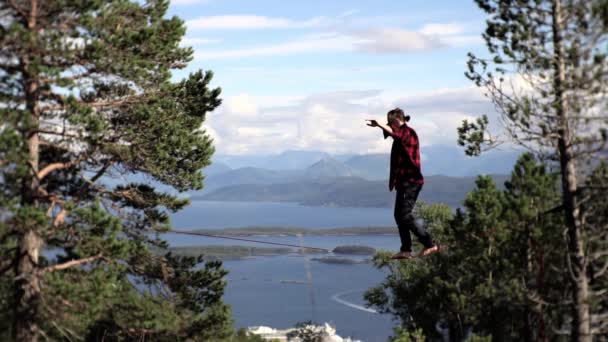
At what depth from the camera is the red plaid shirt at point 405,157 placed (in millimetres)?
10867

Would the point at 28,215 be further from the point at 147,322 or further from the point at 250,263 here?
the point at 250,263

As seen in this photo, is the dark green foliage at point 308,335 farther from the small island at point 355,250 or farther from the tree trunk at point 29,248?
the small island at point 355,250

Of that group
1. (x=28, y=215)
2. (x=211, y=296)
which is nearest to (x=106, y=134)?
(x=28, y=215)

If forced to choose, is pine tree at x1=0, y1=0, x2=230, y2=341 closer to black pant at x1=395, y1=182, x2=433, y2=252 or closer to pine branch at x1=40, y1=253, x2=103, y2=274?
pine branch at x1=40, y1=253, x2=103, y2=274

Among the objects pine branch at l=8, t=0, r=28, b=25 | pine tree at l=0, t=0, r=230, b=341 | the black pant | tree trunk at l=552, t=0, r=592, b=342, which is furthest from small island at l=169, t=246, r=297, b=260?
the black pant

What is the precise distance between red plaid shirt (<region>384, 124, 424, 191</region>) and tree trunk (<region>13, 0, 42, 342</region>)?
6130 millimetres

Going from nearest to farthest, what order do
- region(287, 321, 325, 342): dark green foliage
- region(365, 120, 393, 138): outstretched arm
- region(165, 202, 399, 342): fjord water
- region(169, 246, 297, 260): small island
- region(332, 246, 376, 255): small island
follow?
region(365, 120, 393, 138): outstretched arm → region(287, 321, 325, 342): dark green foliage → region(165, 202, 399, 342): fjord water → region(169, 246, 297, 260): small island → region(332, 246, 376, 255): small island

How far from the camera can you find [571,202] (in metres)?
12.1

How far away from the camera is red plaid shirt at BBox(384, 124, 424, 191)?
1087 centimetres

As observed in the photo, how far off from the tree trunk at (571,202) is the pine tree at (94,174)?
294 inches

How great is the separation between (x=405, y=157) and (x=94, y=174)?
24.7 feet

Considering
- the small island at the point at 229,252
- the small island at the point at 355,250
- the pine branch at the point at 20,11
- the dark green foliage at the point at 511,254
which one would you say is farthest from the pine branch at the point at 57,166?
the small island at the point at 355,250

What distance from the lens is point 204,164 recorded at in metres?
17.2

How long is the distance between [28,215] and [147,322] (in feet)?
12.4
